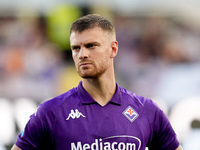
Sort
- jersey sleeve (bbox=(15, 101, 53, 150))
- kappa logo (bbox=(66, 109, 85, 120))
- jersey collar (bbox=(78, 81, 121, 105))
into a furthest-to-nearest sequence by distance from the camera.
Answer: jersey collar (bbox=(78, 81, 121, 105))
kappa logo (bbox=(66, 109, 85, 120))
jersey sleeve (bbox=(15, 101, 53, 150))

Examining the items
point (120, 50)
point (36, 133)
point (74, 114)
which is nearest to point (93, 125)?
point (74, 114)

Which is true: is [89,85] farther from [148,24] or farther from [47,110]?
[148,24]

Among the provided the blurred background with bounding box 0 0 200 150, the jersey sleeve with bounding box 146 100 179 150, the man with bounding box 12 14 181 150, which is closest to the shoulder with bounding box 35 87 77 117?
the man with bounding box 12 14 181 150

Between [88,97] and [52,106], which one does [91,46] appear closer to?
[88,97]

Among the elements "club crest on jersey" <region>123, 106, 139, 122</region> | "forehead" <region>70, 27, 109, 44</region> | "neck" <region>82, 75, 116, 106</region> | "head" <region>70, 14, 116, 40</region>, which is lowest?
"club crest on jersey" <region>123, 106, 139, 122</region>

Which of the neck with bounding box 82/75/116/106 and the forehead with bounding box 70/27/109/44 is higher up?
the forehead with bounding box 70/27/109/44

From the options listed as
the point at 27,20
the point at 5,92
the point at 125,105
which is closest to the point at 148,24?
the point at 27,20

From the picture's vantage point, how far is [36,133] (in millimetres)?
3721

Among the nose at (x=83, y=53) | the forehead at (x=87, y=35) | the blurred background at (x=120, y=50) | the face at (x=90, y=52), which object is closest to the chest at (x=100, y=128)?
the face at (x=90, y=52)

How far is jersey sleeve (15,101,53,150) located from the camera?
373 centimetres

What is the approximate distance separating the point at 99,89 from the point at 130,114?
13.7 inches

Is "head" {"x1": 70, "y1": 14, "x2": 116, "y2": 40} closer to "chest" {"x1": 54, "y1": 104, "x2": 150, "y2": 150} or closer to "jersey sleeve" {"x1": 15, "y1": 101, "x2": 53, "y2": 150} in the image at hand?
"chest" {"x1": 54, "y1": 104, "x2": 150, "y2": 150}

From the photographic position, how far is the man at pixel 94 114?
3752 millimetres

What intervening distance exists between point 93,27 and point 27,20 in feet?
24.8
